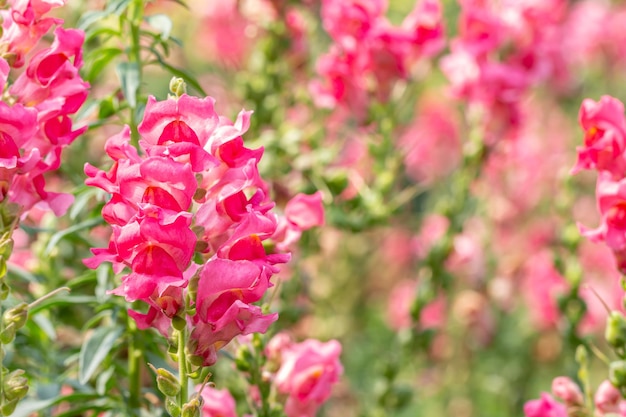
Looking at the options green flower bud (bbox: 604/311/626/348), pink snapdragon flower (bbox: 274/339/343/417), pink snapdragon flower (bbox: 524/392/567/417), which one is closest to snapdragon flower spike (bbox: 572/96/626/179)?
green flower bud (bbox: 604/311/626/348)

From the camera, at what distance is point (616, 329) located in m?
1.11

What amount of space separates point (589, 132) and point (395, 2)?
2.75m

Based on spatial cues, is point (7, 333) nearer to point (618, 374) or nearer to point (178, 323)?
point (178, 323)

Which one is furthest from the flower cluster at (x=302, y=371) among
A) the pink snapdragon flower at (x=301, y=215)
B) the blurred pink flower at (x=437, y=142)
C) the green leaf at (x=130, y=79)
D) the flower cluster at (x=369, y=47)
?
the blurred pink flower at (x=437, y=142)

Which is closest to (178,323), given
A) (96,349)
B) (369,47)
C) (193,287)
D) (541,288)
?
(193,287)

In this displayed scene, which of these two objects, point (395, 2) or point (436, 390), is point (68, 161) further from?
point (395, 2)

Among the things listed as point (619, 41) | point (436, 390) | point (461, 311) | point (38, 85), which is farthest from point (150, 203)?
point (619, 41)

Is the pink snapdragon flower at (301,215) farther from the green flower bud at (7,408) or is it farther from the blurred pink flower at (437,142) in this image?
the blurred pink flower at (437,142)

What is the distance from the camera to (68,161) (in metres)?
1.75

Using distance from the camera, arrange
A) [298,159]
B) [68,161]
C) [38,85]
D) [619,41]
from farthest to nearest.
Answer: [619,41] → [68,161] → [298,159] → [38,85]

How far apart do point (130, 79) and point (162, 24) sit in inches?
3.1

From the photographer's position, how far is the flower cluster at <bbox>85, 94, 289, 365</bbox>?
84 cm

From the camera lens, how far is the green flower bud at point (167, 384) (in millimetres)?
866

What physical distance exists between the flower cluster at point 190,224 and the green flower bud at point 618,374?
44 cm
